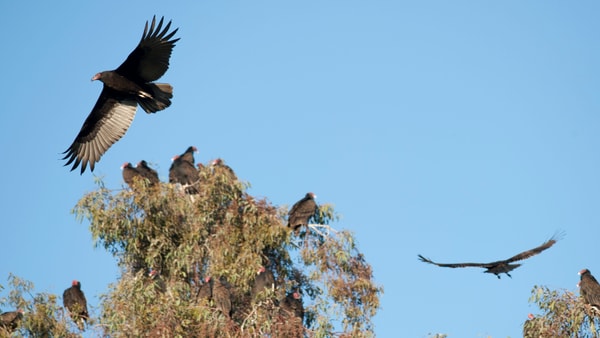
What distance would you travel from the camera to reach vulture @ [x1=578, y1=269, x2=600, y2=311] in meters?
15.2

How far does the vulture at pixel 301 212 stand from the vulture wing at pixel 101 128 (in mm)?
3006

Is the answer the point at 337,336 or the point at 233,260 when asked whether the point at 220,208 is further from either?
the point at 337,336

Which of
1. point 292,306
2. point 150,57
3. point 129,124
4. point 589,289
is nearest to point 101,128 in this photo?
point 129,124

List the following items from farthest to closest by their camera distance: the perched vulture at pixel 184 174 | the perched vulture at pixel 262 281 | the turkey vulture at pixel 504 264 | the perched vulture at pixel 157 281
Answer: the perched vulture at pixel 184 174 → the perched vulture at pixel 262 281 → the perched vulture at pixel 157 281 → the turkey vulture at pixel 504 264

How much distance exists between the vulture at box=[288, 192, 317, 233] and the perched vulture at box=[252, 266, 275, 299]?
3.88 ft

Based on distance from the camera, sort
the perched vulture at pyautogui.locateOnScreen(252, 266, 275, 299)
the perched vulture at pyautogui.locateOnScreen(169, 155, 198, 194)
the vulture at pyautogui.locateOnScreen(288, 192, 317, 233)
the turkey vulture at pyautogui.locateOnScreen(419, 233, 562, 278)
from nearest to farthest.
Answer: the turkey vulture at pyautogui.locateOnScreen(419, 233, 562, 278), the perched vulture at pyautogui.locateOnScreen(252, 266, 275, 299), the vulture at pyautogui.locateOnScreen(288, 192, 317, 233), the perched vulture at pyautogui.locateOnScreen(169, 155, 198, 194)

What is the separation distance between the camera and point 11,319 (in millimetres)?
15430

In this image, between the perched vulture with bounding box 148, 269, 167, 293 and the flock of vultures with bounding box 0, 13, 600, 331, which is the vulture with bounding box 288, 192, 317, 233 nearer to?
the flock of vultures with bounding box 0, 13, 600, 331

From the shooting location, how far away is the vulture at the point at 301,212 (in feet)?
57.0

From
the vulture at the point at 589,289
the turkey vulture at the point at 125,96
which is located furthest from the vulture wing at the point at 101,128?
the vulture at the point at 589,289

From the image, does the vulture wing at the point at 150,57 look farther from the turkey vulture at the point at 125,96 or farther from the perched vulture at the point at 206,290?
the perched vulture at the point at 206,290

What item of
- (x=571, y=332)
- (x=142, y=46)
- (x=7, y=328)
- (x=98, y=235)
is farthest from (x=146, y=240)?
(x=571, y=332)

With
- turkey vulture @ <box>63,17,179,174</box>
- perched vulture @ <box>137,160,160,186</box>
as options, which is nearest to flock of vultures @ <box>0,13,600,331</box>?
turkey vulture @ <box>63,17,179,174</box>

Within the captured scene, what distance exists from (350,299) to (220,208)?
265 cm
